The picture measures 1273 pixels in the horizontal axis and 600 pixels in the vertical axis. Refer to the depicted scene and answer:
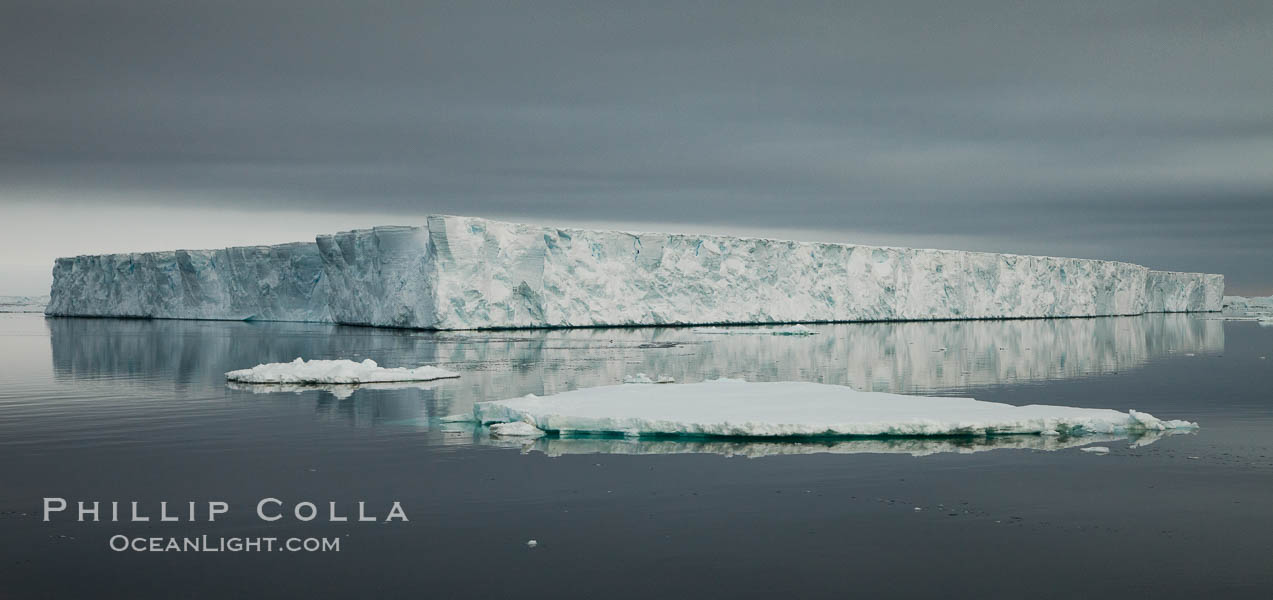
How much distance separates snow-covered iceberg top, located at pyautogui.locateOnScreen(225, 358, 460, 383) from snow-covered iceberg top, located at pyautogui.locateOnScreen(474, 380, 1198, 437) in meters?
4.15

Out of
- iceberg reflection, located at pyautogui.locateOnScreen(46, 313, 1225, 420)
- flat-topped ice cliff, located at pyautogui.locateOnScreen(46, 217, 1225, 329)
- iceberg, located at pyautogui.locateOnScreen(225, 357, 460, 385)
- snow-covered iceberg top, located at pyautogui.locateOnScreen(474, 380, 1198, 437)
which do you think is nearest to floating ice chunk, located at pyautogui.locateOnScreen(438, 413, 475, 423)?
snow-covered iceberg top, located at pyautogui.locateOnScreen(474, 380, 1198, 437)

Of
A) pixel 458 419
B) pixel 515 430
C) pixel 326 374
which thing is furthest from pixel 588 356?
pixel 515 430

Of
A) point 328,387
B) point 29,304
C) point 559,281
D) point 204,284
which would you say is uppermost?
point 204,284

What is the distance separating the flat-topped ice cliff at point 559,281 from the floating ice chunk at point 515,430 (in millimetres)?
20762

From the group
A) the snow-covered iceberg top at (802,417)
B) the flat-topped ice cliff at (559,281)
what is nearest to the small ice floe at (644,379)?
the snow-covered iceberg top at (802,417)

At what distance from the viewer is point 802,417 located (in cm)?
938

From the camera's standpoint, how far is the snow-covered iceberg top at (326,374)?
14.0 meters

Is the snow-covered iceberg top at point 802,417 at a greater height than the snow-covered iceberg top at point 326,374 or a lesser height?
lesser

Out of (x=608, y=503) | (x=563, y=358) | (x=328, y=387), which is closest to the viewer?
(x=608, y=503)

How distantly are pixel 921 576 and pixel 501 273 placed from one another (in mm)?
26764

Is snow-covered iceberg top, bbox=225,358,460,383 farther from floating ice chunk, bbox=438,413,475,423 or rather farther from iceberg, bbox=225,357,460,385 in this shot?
floating ice chunk, bbox=438,413,475,423

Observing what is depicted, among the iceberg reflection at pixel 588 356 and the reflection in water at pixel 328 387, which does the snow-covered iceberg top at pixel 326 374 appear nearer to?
the reflection in water at pixel 328 387

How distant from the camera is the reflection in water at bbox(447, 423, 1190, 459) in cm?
846

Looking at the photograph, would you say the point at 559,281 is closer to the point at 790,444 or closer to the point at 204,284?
the point at 204,284
